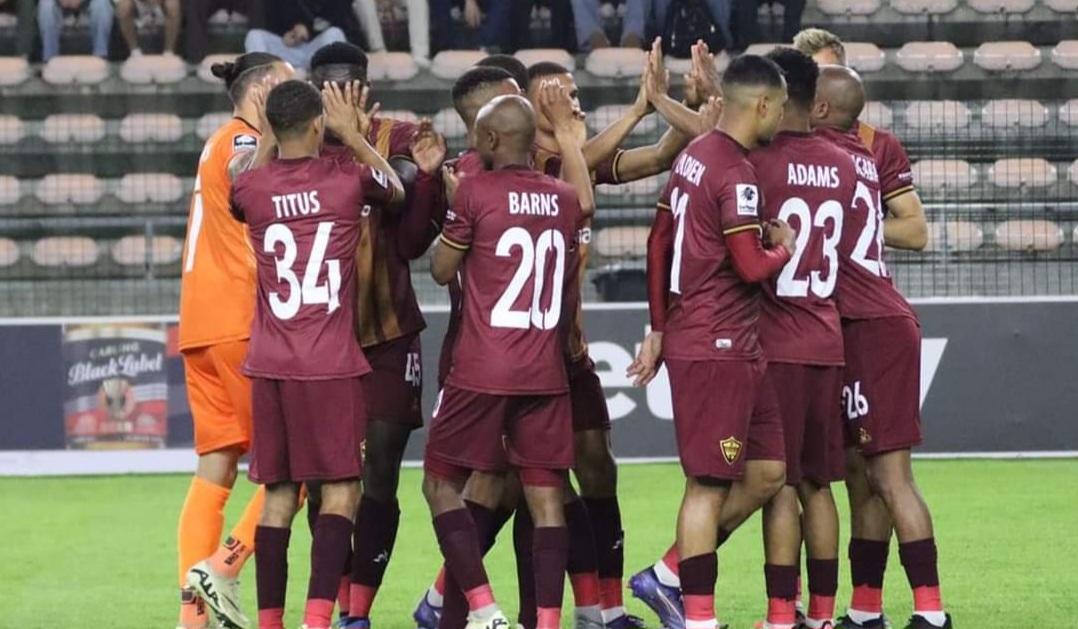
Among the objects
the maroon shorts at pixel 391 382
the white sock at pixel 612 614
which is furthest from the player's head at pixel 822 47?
the white sock at pixel 612 614

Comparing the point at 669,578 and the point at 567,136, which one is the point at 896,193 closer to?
the point at 567,136

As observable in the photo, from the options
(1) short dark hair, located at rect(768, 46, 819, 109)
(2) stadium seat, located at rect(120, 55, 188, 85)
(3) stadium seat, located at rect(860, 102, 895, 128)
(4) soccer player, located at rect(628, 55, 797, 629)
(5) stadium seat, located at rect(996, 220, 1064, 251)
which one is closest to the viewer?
(4) soccer player, located at rect(628, 55, 797, 629)

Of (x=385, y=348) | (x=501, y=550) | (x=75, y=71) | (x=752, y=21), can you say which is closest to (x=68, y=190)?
(x=75, y=71)

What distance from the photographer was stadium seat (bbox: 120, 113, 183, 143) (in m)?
14.8

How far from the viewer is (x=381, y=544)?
254 inches

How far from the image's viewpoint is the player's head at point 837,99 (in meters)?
6.19

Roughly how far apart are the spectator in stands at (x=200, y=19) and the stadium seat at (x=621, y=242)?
4.47 meters

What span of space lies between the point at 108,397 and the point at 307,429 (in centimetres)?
610

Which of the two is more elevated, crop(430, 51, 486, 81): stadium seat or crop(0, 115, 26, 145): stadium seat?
crop(430, 51, 486, 81): stadium seat

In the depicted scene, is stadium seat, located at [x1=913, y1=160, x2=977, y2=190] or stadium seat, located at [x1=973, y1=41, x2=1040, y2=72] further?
stadium seat, located at [x1=973, y1=41, x2=1040, y2=72]

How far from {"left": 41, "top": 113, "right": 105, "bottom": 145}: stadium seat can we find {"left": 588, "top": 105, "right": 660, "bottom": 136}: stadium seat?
13.3 ft

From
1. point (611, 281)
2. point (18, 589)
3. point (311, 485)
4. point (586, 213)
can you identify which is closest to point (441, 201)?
point (586, 213)

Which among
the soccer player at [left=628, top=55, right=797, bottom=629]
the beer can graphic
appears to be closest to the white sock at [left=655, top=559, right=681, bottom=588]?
the soccer player at [left=628, top=55, right=797, bottom=629]

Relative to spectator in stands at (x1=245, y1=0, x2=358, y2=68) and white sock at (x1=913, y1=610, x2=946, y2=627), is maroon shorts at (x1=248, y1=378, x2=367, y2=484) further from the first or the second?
spectator in stands at (x1=245, y1=0, x2=358, y2=68)
